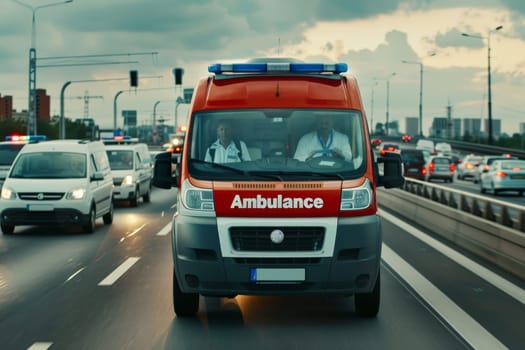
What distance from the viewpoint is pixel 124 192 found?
81.3 feet

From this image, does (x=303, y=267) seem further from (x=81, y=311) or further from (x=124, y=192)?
(x=124, y=192)

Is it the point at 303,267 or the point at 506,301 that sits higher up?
the point at 303,267

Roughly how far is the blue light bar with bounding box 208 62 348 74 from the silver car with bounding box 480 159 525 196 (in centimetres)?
2799

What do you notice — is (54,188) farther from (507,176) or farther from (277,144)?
(507,176)

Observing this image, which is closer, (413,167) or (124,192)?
(124,192)

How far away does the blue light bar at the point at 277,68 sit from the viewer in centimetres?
825

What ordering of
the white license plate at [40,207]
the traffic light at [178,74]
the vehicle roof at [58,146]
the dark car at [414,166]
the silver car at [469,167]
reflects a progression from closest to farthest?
the white license plate at [40,207], the vehicle roof at [58,146], the dark car at [414,166], the traffic light at [178,74], the silver car at [469,167]

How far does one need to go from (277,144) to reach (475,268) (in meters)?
4.86

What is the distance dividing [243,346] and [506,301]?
348 centimetres

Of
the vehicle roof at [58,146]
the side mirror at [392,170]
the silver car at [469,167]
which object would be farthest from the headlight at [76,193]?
the silver car at [469,167]

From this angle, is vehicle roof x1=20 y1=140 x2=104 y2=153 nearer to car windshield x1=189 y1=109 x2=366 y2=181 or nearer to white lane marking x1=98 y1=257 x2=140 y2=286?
white lane marking x1=98 y1=257 x2=140 y2=286

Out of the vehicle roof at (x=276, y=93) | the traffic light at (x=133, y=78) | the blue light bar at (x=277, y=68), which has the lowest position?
the vehicle roof at (x=276, y=93)

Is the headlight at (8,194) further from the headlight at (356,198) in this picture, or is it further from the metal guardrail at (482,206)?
the headlight at (356,198)

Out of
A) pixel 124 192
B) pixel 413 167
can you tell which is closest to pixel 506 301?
pixel 124 192
